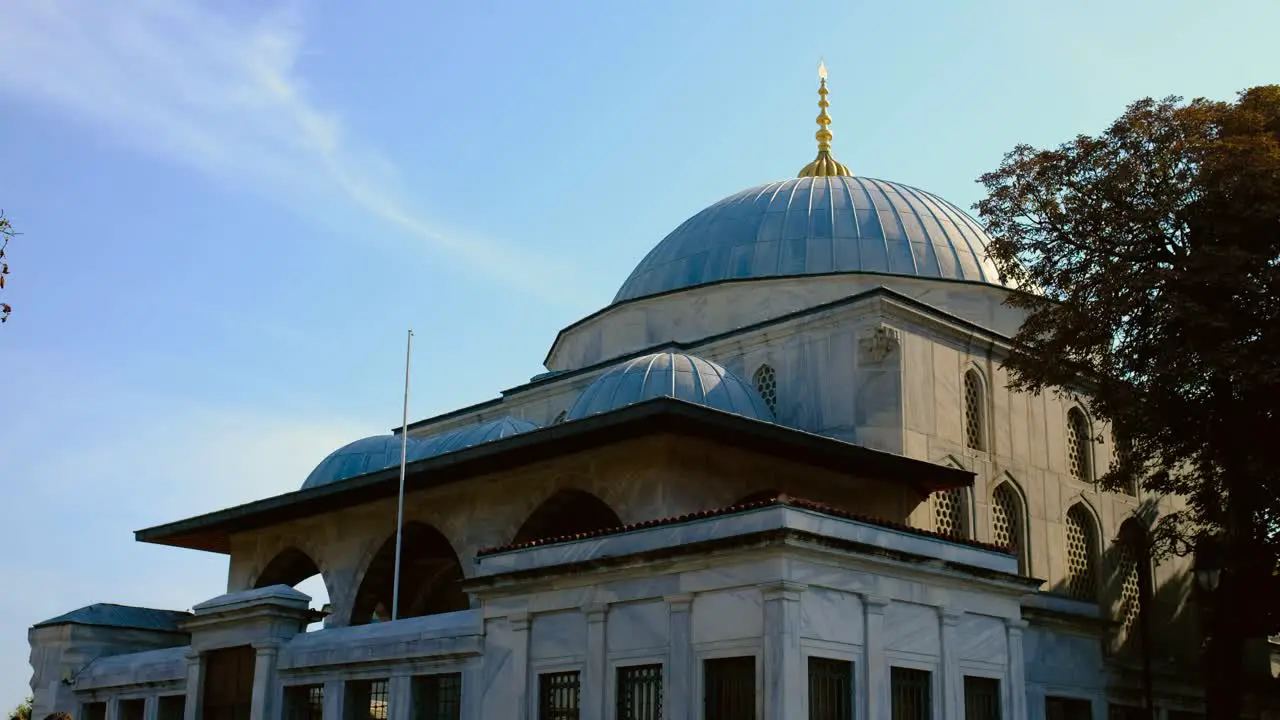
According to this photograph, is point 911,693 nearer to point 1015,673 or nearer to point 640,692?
point 1015,673

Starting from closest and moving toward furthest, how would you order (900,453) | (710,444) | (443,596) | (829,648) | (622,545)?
1. (829,648)
2. (622,545)
3. (710,444)
4. (900,453)
5. (443,596)

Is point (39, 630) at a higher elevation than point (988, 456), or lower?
lower

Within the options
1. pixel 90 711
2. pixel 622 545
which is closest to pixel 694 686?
pixel 622 545

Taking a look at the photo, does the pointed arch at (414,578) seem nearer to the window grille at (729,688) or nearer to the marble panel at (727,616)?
the marble panel at (727,616)

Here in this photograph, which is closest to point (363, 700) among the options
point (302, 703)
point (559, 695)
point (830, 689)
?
point (302, 703)

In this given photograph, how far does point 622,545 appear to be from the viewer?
15500mm

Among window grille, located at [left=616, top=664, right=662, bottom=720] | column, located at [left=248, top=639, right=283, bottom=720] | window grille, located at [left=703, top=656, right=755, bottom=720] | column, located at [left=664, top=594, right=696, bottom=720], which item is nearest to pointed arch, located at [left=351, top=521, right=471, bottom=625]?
column, located at [left=248, top=639, right=283, bottom=720]

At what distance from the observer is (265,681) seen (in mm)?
19375

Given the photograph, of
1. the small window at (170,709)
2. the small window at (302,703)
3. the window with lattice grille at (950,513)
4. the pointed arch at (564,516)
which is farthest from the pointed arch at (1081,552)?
the small window at (170,709)

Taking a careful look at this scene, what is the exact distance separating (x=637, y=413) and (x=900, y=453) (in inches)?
180

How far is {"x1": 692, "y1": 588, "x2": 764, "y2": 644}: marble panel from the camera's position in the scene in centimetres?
1377

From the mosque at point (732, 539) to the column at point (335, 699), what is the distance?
39 millimetres

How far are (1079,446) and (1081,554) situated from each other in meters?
1.86

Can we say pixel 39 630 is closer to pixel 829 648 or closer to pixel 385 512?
pixel 385 512
